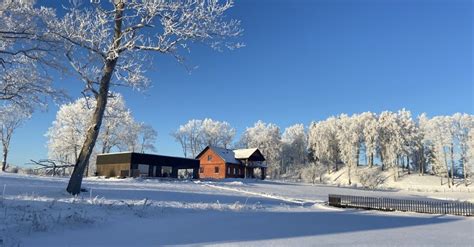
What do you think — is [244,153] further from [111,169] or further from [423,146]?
[423,146]

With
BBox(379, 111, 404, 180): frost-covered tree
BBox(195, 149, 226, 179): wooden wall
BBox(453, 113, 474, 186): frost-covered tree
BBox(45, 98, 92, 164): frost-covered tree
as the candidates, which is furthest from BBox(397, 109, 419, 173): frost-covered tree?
BBox(45, 98, 92, 164): frost-covered tree

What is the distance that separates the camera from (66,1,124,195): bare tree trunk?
17.8m

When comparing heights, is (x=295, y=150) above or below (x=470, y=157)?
above

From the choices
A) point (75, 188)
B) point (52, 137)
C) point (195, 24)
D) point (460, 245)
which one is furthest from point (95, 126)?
point (52, 137)

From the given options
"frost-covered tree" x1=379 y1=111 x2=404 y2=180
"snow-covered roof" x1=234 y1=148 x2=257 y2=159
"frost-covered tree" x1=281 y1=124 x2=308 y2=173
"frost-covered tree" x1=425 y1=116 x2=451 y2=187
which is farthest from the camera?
"frost-covered tree" x1=281 y1=124 x2=308 y2=173

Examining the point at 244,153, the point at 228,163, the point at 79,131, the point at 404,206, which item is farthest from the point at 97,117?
the point at 244,153

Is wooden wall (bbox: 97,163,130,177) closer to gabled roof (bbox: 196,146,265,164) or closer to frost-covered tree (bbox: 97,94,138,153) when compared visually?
frost-covered tree (bbox: 97,94,138,153)

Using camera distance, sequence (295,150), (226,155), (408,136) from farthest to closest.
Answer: (295,150) → (408,136) → (226,155)

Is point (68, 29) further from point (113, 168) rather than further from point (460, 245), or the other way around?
point (113, 168)

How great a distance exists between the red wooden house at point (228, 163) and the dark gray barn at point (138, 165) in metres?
14.0

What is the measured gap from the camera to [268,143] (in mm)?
100125

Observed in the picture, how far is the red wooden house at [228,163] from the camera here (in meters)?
70.8

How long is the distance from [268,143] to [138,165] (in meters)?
54.2

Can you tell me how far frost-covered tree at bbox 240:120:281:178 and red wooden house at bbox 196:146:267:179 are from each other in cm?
2356
